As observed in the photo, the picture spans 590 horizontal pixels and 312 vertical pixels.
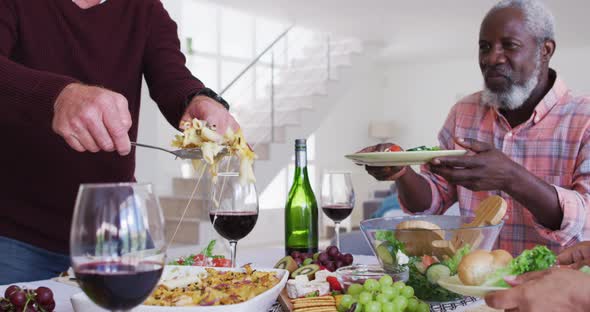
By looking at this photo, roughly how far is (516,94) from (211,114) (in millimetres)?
1287

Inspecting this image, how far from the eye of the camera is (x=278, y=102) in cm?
844

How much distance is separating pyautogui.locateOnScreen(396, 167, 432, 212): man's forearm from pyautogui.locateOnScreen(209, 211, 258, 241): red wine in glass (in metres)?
0.86

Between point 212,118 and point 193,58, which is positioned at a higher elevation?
point 193,58

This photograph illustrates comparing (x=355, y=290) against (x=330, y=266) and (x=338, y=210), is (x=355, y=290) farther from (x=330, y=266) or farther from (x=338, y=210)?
(x=338, y=210)

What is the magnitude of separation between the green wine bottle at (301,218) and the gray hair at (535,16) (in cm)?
106

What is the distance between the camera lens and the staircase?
21.6 feet

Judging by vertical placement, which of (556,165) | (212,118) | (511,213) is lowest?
(511,213)

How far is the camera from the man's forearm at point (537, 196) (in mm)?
1682

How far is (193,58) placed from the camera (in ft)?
27.4

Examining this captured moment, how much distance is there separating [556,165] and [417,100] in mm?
9733

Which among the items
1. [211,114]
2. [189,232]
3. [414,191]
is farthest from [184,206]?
[211,114]

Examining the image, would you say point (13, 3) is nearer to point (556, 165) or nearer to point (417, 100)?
point (556, 165)

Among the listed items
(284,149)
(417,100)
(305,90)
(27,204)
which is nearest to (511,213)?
(27,204)

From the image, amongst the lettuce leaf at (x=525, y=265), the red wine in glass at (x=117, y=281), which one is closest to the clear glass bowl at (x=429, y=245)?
the lettuce leaf at (x=525, y=265)
